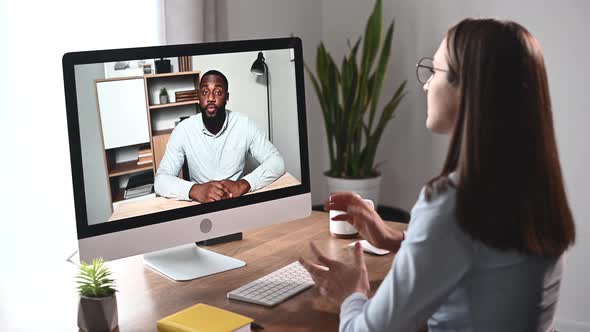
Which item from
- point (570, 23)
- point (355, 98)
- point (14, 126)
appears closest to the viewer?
point (14, 126)

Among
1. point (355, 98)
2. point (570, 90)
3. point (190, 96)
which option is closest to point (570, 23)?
point (570, 90)

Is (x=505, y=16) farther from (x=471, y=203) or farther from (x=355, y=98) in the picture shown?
(x=471, y=203)

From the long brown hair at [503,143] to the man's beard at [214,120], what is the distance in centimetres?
67

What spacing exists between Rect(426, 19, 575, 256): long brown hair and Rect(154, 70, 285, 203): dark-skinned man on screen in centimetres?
67

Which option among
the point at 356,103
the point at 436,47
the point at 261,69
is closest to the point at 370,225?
the point at 261,69

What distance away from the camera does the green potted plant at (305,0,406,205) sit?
10.1ft

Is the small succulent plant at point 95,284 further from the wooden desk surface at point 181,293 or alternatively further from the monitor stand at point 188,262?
the monitor stand at point 188,262

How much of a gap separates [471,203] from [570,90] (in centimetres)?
205

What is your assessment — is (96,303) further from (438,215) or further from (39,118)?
(39,118)

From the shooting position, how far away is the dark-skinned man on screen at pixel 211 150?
164 centimetres

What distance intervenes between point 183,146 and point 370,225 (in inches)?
19.3

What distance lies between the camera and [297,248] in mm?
1918

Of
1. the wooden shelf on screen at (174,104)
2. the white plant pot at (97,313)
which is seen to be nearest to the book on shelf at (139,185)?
the wooden shelf on screen at (174,104)

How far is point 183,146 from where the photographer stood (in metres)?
1.65
